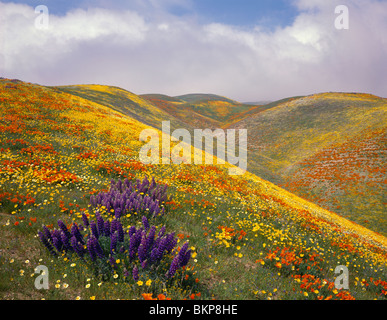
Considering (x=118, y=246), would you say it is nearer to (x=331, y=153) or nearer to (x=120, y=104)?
(x=331, y=153)

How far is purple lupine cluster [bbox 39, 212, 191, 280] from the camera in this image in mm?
4086

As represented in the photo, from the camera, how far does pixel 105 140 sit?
17656mm

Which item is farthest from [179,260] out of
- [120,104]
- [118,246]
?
[120,104]

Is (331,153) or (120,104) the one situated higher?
(120,104)

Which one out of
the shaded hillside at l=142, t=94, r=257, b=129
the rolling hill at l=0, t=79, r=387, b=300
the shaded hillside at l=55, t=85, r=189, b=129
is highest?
Result: the shaded hillside at l=142, t=94, r=257, b=129

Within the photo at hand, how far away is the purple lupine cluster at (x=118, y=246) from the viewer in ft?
13.4

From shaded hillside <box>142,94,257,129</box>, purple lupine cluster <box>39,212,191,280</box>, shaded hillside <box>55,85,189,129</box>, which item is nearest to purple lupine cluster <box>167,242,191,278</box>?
purple lupine cluster <box>39,212,191,280</box>

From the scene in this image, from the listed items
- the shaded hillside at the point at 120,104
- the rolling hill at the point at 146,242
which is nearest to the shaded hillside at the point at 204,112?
the shaded hillside at the point at 120,104

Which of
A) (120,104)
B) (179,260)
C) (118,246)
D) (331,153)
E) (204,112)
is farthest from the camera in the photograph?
(204,112)

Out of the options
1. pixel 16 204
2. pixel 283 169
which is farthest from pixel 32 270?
pixel 283 169

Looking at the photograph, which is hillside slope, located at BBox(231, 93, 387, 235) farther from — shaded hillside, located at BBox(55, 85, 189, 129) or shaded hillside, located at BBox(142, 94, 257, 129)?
shaded hillside, located at BBox(142, 94, 257, 129)

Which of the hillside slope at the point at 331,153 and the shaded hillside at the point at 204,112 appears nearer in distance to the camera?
the hillside slope at the point at 331,153

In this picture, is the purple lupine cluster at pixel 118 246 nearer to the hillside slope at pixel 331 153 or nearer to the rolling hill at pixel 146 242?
the rolling hill at pixel 146 242

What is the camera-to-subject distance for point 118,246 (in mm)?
4582
